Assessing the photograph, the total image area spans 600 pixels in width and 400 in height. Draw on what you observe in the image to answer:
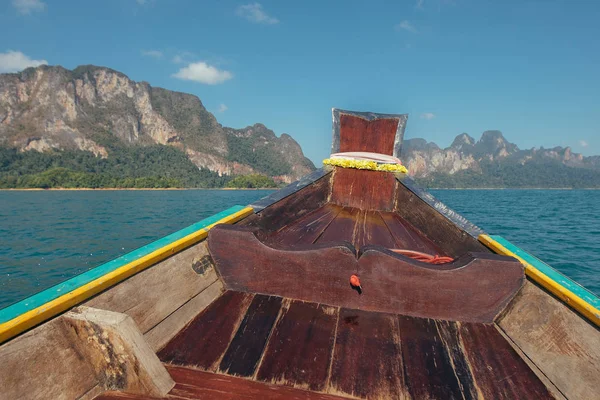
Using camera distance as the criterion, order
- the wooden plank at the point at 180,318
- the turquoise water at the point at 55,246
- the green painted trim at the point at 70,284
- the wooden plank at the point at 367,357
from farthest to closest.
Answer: the turquoise water at the point at 55,246 → the wooden plank at the point at 180,318 → the wooden plank at the point at 367,357 → the green painted trim at the point at 70,284

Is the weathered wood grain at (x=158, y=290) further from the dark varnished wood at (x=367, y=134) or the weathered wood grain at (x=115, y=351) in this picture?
the dark varnished wood at (x=367, y=134)

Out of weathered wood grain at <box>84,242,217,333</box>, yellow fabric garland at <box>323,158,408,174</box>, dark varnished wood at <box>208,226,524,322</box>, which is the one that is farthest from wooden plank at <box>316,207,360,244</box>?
weathered wood grain at <box>84,242,217,333</box>

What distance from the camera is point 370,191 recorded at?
4.86m

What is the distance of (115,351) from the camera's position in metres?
1.44

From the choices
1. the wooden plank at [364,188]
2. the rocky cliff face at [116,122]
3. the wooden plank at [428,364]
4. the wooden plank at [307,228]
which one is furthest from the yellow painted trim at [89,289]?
the rocky cliff face at [116,122]

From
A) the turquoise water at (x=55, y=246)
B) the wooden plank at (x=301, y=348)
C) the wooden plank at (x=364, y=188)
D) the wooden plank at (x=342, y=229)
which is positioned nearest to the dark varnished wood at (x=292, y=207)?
the wooden plank at (x=364, y=188)

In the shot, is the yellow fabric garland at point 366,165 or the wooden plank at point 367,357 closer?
the wooden plank at point 367,357

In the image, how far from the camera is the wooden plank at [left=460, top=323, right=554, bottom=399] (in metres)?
1.61

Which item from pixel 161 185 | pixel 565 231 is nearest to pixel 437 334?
pixel 565 231

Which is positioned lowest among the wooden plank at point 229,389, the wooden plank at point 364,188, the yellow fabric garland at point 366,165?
the wooden plank at point 229,389

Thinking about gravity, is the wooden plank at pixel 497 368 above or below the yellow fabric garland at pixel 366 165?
below

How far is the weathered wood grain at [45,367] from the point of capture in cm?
119

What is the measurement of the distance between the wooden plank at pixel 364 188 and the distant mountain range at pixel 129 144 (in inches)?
3484

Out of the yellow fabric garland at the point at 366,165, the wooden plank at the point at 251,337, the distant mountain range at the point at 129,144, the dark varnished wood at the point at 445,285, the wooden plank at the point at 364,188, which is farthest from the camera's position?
the distant mountain range at the point at 129,144
